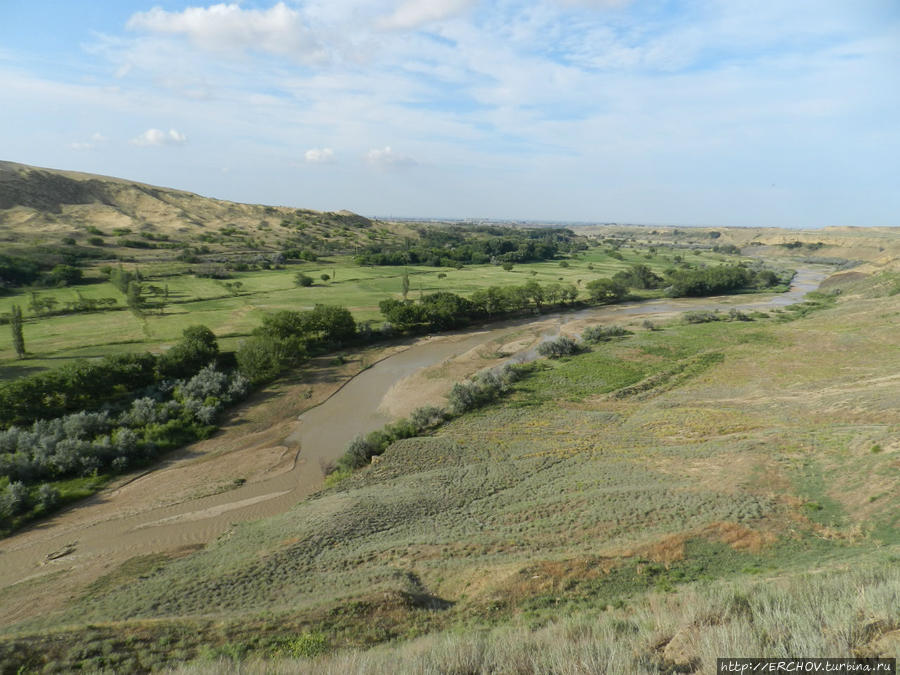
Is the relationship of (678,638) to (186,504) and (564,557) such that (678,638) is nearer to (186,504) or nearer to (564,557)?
(564,557)

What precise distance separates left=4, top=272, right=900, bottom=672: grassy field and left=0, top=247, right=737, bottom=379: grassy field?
32.1 metres

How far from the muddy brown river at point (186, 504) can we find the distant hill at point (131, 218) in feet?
279

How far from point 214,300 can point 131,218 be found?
7744cm

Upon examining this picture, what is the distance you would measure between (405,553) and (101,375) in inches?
1145

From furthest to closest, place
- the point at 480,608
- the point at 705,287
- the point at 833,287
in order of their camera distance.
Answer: the point at 705,287 < the point at 833,287 < the point at 480,608

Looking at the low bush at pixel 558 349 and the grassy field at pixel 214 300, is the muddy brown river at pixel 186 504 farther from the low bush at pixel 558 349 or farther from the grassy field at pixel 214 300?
the grassy field at pixel 214 300

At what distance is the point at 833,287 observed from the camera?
3391 inches

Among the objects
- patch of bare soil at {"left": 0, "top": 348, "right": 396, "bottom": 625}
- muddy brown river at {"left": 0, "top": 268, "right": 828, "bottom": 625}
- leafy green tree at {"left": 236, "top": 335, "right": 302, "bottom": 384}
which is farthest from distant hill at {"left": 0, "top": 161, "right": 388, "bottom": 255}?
muddy brown river at {"left": 0, "top": 268, "right": 828, "bottom": 625}

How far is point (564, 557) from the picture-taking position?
14.0 m

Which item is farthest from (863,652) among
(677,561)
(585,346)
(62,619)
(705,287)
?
(705,287)

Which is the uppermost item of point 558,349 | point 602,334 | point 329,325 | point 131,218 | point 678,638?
point 131,218

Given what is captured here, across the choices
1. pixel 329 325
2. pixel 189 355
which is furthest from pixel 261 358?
pixel 329 325

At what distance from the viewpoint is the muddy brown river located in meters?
17.0

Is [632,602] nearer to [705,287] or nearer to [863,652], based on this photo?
[863,652]
